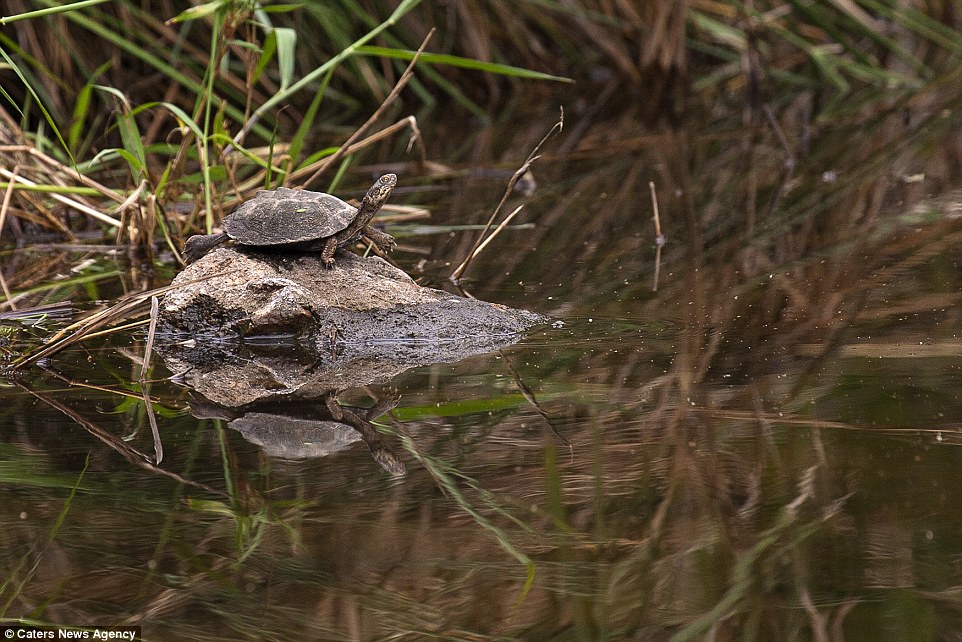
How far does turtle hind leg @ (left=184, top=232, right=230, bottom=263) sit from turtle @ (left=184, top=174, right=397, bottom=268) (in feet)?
0.31

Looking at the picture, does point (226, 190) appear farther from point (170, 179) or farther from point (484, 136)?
point (484, 136)

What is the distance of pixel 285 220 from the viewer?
212cm

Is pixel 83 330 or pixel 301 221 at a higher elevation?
pixel 301 221

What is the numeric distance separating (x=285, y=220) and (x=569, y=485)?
40.3 inches

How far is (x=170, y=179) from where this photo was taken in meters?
2.81

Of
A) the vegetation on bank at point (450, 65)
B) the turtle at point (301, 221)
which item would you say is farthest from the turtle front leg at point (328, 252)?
the vegetation on bank at point (450, 65)

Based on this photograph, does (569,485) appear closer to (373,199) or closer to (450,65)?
(373,199)

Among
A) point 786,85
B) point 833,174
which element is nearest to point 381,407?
point 833,174

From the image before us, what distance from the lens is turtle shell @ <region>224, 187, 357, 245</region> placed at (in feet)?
6.92

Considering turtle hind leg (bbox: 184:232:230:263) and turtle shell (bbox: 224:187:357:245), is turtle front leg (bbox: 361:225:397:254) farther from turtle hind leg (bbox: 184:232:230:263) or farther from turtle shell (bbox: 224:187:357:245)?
turtle hind leg (bbox: 184:232:230:263)

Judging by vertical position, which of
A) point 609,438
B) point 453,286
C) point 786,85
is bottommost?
point 609,438

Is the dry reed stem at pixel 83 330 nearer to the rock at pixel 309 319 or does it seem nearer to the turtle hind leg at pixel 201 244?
the rock at pixel 309 319

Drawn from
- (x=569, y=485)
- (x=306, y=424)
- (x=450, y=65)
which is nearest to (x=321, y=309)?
(x=306, y=424)

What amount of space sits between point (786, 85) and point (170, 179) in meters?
4.28
